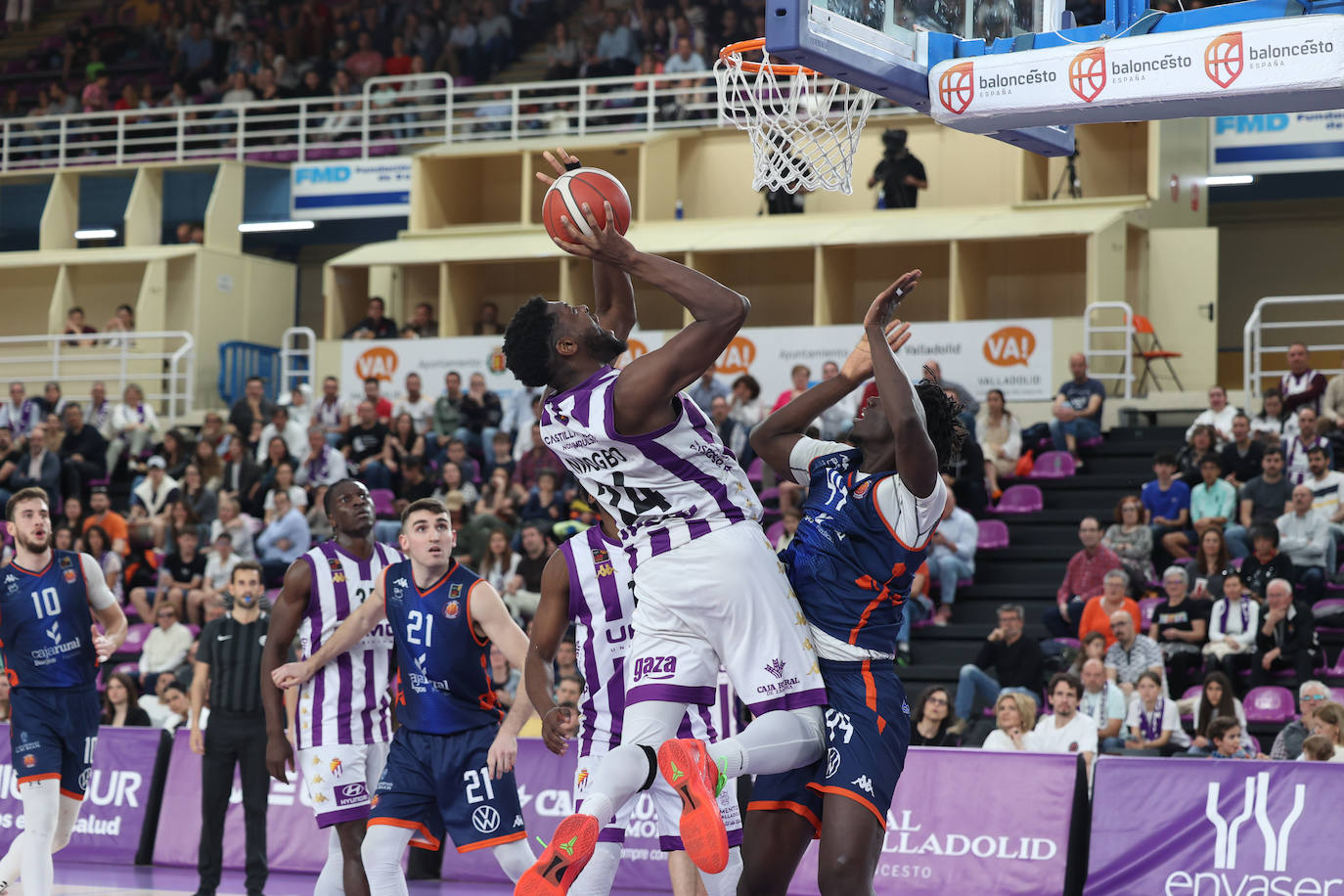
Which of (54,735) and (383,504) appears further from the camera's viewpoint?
(383,504)

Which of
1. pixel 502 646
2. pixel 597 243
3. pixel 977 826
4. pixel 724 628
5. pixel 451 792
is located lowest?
pixel 977 826

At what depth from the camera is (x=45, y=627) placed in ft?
31.2

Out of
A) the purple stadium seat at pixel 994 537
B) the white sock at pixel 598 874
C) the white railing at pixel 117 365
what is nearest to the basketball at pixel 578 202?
the white sock at pixel 598 874

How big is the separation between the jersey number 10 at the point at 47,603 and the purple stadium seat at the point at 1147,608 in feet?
28.8

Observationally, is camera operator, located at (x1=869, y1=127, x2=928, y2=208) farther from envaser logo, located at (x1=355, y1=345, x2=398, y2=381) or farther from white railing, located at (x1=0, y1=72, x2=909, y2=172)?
envaser logo, located at (x1=355, y1=345, x2=398, y2=381)

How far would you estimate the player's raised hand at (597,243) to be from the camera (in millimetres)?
Answer: 5832

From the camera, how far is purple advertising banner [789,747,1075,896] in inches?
430

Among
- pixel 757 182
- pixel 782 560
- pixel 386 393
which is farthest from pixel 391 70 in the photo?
pixel 782 560

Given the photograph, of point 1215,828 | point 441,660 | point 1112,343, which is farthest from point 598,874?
point 1112,343

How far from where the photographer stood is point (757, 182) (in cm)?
946

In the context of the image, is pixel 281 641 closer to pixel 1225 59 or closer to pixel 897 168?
pixel 1225 59

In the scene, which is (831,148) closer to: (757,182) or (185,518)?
(757,182)

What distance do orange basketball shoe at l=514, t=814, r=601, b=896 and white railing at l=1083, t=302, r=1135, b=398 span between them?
1477 cm

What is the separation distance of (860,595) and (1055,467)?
12.2m
